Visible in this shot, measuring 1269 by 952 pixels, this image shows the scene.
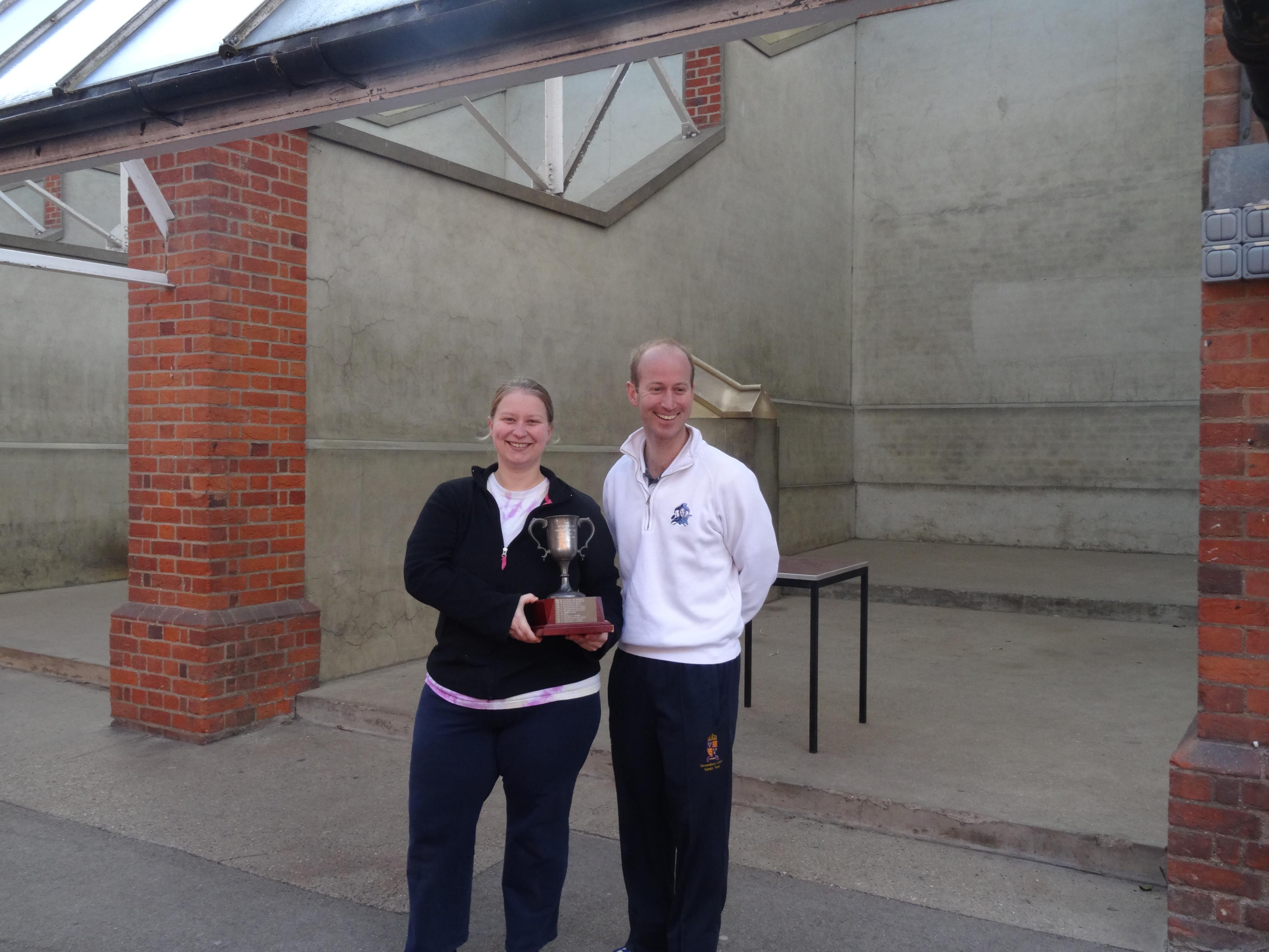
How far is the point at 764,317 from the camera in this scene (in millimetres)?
10719

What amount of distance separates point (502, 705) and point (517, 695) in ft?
0.16

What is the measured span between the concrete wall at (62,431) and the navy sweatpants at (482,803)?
301 inches

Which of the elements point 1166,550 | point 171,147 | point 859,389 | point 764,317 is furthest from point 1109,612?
point 171,147

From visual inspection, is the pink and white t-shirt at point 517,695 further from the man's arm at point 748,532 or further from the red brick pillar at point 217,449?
the red brick pillar at point 217,449

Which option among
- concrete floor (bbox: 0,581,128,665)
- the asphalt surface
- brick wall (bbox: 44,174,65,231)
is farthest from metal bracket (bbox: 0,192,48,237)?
the asphalt surface

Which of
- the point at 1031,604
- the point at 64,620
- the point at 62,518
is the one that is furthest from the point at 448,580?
the point at 62,518

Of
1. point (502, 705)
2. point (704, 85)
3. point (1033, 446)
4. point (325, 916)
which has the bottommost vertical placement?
point (325, 916)

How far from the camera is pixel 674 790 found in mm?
2855

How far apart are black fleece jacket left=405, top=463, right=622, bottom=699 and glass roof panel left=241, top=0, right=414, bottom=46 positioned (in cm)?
121

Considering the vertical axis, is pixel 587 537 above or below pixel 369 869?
above

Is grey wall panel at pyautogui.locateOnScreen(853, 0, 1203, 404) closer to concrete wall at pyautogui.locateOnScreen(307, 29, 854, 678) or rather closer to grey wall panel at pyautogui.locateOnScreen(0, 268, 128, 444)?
concrete wall at pyautogui.locateOnScreen(307, 29, 854, 678)

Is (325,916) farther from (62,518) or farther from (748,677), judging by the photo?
(62,518)

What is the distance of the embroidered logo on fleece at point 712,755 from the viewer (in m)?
2.84

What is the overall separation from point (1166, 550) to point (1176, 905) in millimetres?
9038
